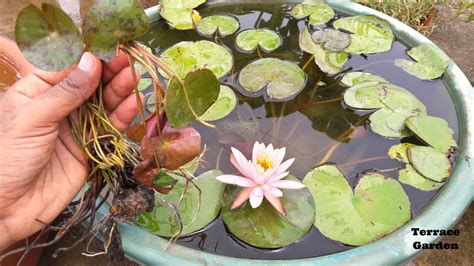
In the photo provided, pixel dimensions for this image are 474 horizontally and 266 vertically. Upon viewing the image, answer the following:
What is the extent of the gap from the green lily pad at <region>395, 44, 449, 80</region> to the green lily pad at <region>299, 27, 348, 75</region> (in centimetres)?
18

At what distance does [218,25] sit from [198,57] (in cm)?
19

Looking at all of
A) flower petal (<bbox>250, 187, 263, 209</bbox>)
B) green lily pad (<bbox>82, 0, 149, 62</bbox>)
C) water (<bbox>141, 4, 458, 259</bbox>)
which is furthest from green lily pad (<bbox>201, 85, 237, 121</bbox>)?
green lily pad (<bbox>82, 0, 149, 62</bbox>)

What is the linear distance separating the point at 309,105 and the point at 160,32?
1.80 ft

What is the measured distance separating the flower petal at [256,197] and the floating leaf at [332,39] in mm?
560

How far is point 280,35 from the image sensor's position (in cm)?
138

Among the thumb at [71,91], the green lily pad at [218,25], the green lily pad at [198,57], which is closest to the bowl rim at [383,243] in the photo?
the thumb at [71,91]

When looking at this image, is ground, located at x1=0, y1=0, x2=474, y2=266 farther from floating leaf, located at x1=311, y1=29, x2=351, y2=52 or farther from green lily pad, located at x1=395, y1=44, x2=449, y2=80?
floating leaf, located at x1=311, y1=29, x2=351, y2=52

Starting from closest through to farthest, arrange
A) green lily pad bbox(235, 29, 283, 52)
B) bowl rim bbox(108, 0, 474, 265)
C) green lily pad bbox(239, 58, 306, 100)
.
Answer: bowl rim bbox(108, 0, 474, 265), green lily pad bbox(239, 58, 306, 100), green lily pad bbox(235, 29, 283, 52)

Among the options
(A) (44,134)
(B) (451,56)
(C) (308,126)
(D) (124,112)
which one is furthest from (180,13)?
(B) (451,56)

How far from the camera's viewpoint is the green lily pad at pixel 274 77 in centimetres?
117

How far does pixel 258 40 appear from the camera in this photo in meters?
1.32

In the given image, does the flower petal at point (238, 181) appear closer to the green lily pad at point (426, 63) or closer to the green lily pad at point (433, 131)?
the green lily pad at point (433, 131)

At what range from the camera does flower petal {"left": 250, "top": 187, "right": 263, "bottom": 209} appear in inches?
33.6

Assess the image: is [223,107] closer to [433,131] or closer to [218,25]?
[218,25]
